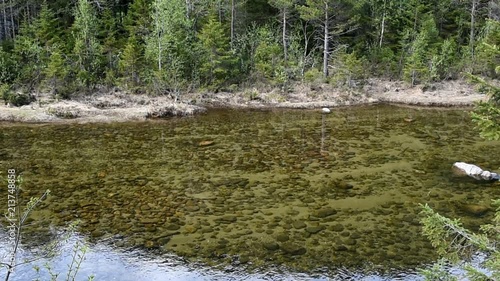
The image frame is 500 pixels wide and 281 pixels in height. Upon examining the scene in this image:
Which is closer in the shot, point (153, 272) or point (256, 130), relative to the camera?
point (153, 272)

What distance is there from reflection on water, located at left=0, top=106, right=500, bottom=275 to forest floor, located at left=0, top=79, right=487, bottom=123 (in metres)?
1.93

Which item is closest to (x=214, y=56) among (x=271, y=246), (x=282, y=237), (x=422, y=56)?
(x=422, y=56)

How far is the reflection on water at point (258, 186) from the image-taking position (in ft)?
39.5

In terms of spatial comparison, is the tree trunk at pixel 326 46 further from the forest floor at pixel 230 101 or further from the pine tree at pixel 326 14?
the forest floor at pixel 230 101

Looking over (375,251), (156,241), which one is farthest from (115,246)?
(375,251)

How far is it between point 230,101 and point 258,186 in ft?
56.5

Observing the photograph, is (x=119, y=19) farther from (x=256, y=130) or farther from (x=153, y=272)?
(x=153, y=272)

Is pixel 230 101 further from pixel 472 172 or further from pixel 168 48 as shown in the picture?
pixel 472 172

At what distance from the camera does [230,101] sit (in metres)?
32.8

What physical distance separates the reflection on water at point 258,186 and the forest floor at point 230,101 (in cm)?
193

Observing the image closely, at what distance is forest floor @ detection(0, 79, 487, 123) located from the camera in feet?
88.7

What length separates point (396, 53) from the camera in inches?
1570

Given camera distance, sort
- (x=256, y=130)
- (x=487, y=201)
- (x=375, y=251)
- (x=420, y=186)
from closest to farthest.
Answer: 1. (x=375, y=251)
2. (x=487, y=201)
3. (x=420, y=186)
4. (x=256, y=130)

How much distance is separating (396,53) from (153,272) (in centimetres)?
3497
